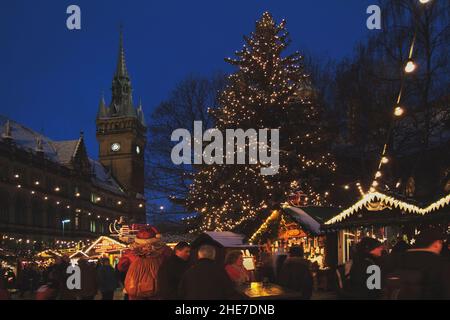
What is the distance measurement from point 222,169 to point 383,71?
803cm

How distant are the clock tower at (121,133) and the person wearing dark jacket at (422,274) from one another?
10233cm

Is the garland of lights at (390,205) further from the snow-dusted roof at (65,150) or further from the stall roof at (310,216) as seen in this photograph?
the snow-dusted roof at (65,150)

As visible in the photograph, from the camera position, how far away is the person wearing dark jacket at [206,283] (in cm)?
653

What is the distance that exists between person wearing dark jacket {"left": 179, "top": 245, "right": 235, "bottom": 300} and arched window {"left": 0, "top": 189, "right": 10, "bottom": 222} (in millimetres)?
59922

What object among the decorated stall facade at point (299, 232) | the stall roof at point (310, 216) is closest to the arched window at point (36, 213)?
the decorated stall facade at point (299, 232)

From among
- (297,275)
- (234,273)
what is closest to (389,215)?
(297,275)

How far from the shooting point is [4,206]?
207 ft

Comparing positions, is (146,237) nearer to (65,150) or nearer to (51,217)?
(51,217)

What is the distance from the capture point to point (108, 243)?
28.3 meters

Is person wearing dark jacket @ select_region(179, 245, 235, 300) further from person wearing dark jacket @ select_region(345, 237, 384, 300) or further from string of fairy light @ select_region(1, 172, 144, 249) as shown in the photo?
string of fairy light @ select_region(1, 172, 144, 249)

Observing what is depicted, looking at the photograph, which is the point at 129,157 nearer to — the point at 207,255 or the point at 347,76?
the point at 347,76

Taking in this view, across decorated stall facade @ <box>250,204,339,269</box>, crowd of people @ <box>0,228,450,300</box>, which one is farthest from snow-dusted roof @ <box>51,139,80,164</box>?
crowd of people @ <box>0,228,450,300</box>

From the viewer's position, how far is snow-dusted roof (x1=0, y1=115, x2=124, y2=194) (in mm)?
71500
